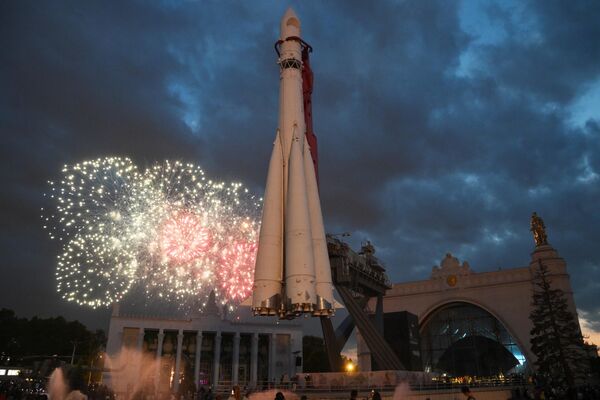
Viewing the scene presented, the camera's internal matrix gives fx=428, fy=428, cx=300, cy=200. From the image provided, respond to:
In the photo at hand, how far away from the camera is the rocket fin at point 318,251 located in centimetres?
2281

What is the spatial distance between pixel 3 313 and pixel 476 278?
80325 millimetres

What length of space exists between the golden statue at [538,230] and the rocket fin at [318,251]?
1639 inches

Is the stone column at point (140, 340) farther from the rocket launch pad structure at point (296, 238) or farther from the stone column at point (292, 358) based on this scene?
the rocket launch pad structure at point (296, 238)

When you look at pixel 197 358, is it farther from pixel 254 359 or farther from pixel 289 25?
pixel 289 25

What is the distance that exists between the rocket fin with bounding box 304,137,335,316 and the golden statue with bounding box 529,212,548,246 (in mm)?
41628

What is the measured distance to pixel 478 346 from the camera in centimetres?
5644

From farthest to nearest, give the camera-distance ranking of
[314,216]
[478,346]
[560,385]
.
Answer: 1. [478,346]
2. [560,385]
3. [314,216]

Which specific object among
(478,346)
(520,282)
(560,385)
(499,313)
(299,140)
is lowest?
(560,385)

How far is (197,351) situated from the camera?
5281 cm

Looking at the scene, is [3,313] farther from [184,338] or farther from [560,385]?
[560,385]

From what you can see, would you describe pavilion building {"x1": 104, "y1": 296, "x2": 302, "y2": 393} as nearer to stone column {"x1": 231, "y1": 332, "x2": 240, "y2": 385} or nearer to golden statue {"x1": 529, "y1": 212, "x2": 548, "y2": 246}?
stone column {"x1": 231, "y1": 332, "x2": 240, "y2": 385}

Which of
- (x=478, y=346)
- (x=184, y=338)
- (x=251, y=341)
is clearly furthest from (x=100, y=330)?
(x=478, y=346)

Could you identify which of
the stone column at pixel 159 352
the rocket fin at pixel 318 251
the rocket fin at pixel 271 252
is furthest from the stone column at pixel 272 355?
the rocket fin at pixel 271 252

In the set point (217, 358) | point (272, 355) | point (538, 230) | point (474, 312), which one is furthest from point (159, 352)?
point (538, 230)
